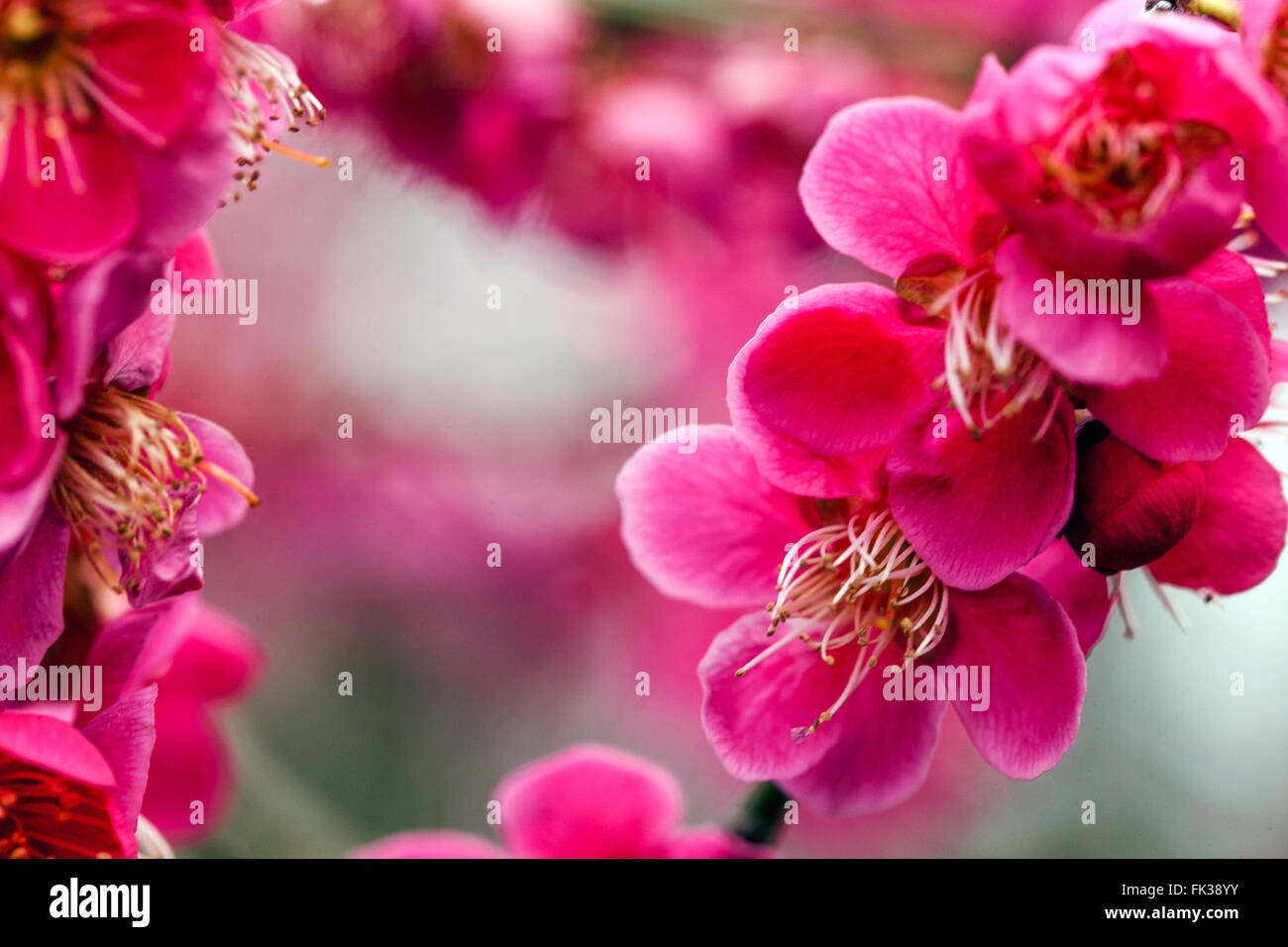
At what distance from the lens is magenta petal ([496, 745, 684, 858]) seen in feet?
1.70

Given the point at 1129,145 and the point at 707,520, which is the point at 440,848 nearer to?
the point at 707,520

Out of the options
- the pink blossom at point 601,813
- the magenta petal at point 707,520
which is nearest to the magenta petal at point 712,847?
the pink blossom at point 601,813

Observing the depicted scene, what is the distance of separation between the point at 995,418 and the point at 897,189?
9 cm

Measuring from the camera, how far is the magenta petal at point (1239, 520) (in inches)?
17.1

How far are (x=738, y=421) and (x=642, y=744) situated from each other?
1.31 ft

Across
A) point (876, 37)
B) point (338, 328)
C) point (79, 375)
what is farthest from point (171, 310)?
point (876, 37)

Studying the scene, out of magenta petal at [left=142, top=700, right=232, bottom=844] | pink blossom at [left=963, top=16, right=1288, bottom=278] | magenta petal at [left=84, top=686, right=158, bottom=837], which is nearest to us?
pink blossom at [left=963, top=16, right=1288, bottom=278]

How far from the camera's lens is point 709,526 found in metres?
0.48

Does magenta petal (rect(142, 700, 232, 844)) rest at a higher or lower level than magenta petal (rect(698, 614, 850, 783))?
lower

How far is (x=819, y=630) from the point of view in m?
0.48

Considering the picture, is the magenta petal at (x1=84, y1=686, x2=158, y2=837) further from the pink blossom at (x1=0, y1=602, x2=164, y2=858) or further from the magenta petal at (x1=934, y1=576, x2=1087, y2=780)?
the magenta petal at (x1=934, y1=576, x2=1087, y2=780)

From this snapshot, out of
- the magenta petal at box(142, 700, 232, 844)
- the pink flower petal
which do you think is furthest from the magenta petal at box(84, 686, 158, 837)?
the magenta petal at box(142, 700, 232, 844)

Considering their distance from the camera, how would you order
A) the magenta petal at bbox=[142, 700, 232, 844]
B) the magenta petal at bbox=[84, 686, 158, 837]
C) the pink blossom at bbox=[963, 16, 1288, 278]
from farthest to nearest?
the magenta petal at bbox=[142, 700, 232, 844] < the magenta petal at bbox=[84, 686, 158, 837] < the pink blossom at bbox=[963, 16, 1288, 278]

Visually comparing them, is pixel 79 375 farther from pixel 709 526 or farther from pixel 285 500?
pixel 285 500
